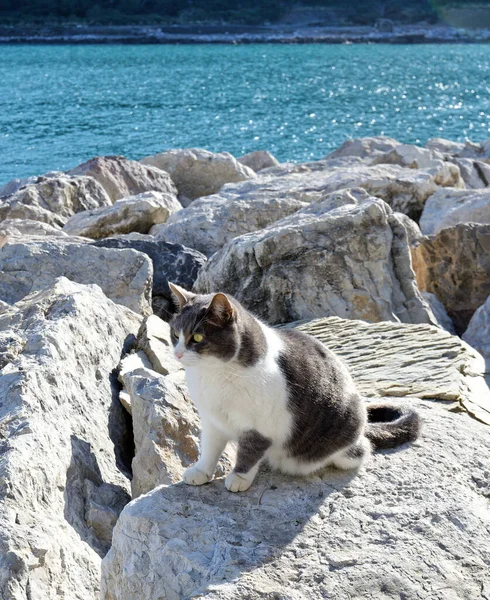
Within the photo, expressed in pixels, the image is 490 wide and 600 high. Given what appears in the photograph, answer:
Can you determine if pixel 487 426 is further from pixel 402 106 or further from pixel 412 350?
pixel 402 106

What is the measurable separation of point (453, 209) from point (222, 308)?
595 centimetres

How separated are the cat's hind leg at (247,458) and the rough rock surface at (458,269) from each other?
397cm

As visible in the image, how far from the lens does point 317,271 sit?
5.79 meters

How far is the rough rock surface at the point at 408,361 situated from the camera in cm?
436

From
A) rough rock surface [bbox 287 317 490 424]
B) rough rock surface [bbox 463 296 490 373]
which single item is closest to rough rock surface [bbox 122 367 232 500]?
rough rock surface [bbox 287 317 490 424]

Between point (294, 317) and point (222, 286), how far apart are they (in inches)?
22.0

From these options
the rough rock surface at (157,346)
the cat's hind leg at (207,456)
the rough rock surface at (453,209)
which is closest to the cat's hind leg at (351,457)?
the cat's hind leg at (207,456)

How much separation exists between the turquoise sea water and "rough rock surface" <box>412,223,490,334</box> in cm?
1293

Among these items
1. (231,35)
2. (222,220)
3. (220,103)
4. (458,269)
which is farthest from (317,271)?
(231,35)

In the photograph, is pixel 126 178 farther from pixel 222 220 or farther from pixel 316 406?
pixel 316 406

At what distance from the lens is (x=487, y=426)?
3.92 metres

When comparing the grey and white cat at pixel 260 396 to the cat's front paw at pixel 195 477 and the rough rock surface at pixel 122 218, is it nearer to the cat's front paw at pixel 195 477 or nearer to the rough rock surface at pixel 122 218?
the cat's front paw at pixel 195 477

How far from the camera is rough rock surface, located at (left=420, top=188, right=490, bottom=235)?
8.38 metres

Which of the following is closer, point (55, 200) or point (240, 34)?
point (55, 200)
